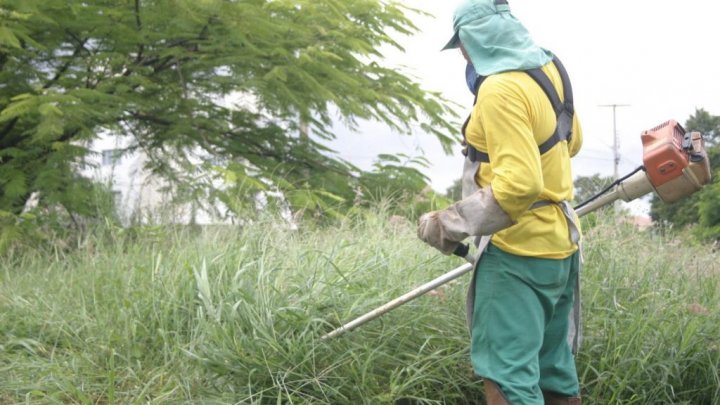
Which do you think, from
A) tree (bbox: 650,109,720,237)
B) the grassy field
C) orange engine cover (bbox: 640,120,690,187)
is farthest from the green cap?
tree (bbox: 650,109,720,237)

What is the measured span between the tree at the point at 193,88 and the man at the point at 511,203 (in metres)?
3.99

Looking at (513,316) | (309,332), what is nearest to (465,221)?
(513,316)

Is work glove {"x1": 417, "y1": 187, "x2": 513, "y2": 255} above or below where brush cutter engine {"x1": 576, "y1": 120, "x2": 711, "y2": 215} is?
below

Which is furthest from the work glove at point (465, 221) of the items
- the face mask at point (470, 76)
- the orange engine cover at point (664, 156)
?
the orange engine cover at point (664, 156)

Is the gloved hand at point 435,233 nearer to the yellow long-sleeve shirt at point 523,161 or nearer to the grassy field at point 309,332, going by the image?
the yellow long-sleeve shirt at point 523,161

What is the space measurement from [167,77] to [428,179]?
3099mm

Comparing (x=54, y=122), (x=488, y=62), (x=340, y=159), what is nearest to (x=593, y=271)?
(x=488, y=62)

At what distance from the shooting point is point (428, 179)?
9.53 m

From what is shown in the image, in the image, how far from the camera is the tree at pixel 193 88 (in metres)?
7.62

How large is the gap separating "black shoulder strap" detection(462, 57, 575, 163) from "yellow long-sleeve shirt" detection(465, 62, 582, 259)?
0.02 metres

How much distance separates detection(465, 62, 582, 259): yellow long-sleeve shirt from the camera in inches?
115

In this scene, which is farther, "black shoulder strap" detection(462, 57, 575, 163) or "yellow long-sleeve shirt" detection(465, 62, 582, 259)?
"black shoulder strap" detection(462, 57, 575, 163)

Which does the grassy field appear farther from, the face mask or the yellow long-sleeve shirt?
the face mask

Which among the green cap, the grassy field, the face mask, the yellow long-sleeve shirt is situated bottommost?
the grassy field
